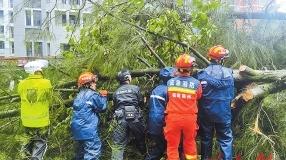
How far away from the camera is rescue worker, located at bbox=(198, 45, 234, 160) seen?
5.20 m

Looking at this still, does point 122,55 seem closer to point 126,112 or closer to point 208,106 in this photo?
point 126,112

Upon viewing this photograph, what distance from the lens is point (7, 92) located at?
607cm

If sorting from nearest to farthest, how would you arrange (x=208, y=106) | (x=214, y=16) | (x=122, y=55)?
(x=208, y=106) → (x=122, y=55) → (x=214, y=16)

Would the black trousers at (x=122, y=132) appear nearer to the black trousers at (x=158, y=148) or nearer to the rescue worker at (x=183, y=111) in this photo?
the black trousers at (x=158, y=148)

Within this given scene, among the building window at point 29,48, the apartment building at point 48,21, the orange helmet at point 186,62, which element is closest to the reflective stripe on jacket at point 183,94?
the orange helmet at point 186,62

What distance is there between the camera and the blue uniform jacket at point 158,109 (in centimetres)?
527

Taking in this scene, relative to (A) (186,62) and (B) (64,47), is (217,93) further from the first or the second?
(B) (64,47)

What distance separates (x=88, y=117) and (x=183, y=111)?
1.15 meters

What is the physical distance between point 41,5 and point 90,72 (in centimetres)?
130

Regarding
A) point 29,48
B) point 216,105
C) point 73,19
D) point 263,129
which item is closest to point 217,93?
point 216,105

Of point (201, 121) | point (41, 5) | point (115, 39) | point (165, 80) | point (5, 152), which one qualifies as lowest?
point (5, 152)

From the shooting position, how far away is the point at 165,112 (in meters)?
5.21

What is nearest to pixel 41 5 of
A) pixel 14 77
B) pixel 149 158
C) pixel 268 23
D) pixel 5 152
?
pixel 14 77

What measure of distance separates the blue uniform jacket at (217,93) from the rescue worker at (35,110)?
1.89 metres
